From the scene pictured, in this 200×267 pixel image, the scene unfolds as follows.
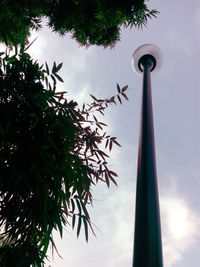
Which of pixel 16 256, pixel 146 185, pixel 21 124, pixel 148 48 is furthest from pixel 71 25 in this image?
pixel 16 256

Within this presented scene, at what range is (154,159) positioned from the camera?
3.21 meters

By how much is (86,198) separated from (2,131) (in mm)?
1416

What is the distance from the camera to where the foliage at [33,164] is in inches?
109

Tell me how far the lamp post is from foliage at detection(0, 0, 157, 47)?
1532 millimetres

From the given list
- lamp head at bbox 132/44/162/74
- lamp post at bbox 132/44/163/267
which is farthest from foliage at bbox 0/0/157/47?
lamp post at bbox 132/44/163/267

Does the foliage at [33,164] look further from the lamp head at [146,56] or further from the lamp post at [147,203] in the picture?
the lamp head at [146,56]

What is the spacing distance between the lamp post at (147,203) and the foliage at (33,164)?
28.2 inches

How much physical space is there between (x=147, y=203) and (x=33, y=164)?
3.88 feet

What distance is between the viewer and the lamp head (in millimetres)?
5882

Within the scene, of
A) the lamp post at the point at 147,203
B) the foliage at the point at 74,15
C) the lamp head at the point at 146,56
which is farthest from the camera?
the lamp head at the point at 146,56

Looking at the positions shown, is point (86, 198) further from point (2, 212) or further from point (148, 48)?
point (148, 48)

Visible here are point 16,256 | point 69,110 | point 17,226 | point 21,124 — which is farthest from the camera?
point 69,110

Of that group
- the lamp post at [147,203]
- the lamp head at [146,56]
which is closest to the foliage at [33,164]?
the lamp post at [147,203]

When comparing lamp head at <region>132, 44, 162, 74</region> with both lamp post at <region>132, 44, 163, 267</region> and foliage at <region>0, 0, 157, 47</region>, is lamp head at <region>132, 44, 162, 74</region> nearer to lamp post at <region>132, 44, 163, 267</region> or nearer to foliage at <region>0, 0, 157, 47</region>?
foliage at <region>0, 0, 157, 47</region>
